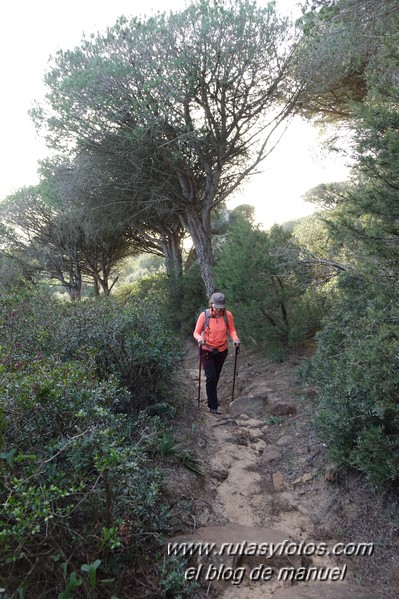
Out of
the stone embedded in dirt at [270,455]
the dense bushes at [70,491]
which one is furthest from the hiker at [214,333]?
the dense bushes at [70,491]

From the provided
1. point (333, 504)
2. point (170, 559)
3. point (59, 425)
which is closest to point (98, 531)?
point (170, 559)

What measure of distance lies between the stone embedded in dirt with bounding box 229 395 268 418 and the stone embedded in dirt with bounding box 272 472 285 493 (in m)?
1.96

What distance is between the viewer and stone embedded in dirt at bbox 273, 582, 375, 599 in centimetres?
261

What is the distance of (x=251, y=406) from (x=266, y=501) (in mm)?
2799

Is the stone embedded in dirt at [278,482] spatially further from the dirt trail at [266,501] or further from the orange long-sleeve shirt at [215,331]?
the orange long-sleeve shirt at [215,331]

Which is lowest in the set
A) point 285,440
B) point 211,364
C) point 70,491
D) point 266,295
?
point 285,440

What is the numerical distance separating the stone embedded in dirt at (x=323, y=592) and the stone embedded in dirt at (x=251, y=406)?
3727 millimetres

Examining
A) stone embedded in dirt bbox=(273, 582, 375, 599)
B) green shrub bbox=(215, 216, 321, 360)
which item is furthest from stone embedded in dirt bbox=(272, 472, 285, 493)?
green shrub bbox=(215, 216, 321, 360)

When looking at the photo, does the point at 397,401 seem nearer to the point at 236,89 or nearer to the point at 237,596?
the point at 237,596

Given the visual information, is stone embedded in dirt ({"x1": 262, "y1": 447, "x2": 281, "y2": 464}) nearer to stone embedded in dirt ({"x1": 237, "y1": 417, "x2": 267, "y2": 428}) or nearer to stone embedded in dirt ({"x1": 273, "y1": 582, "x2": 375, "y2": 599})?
stone embedded in dirt ({"x1": 237, "y1": 417, "x2": 267, "y2": 428})

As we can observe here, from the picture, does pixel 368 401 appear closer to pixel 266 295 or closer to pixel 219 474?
pixel 219 474

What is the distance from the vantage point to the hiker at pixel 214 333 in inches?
245

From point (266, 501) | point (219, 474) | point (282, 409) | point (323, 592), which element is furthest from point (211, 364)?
point (323, 592)

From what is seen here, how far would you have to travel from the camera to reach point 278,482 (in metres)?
4.38
